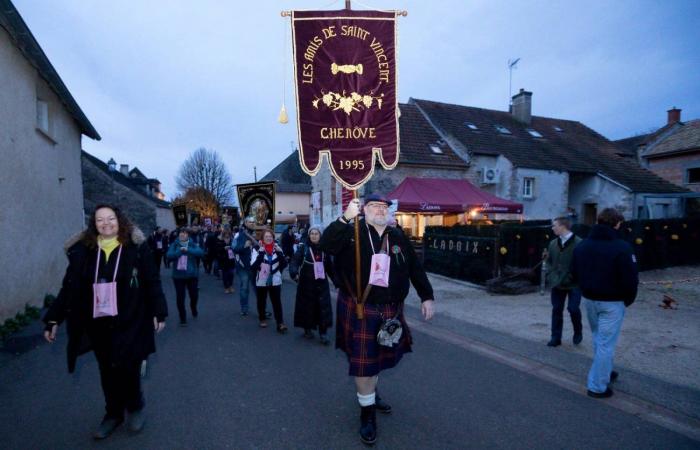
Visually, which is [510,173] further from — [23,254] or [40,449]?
[40,449]

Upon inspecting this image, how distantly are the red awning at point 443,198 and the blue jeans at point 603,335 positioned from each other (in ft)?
38.1

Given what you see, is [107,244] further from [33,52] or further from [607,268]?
[33,52]

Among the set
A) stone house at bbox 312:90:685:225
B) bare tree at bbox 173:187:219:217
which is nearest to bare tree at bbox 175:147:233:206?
bare tree at bbox 173:187:219:217

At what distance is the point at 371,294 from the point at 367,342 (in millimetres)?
369

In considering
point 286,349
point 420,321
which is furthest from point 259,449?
point 420,321

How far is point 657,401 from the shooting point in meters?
3.78

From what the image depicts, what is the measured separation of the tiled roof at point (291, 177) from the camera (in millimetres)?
39688

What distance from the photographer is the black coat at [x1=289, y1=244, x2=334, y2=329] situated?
5953 mm

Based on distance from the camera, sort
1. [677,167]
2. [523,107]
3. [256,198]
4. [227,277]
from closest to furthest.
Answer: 1. [227,277]
2. [256,198]
3. [677,167]
4. [523,107]

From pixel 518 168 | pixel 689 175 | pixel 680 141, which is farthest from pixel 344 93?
pixel 680 141

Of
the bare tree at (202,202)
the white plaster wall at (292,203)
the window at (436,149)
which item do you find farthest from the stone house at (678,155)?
the bare tree at (202,202)

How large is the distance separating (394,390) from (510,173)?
18.3 m

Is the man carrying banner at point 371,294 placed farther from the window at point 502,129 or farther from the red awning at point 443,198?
the window at point 502,129

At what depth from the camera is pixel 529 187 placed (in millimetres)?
20719
